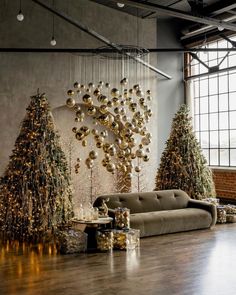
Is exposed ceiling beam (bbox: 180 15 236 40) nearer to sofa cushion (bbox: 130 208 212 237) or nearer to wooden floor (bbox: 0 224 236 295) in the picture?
sofa cushion (bbox: 130 208 212 237)

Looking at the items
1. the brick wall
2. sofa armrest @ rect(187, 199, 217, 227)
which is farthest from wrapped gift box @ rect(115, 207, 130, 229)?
the brick wall

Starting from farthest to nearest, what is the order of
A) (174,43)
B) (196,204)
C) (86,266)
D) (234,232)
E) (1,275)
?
(174,43) < (196,204) < (234,232) < (86,266) < (1,275)

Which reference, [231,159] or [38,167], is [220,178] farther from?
[38,167]

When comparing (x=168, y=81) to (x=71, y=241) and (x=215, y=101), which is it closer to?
(x=215, y=101)

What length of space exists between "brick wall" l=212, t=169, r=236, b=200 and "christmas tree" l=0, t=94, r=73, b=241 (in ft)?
20.7

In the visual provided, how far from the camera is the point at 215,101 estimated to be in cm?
1382

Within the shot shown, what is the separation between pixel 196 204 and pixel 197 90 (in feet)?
19.9

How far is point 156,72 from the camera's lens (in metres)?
13.7

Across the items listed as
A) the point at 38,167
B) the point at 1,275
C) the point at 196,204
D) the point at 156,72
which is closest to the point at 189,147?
the point at 196,204

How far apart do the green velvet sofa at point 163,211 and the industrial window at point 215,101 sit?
13.4ft

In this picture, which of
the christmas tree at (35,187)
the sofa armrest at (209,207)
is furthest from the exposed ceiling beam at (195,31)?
the christmas tree at (35,187)

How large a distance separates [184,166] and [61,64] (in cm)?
452

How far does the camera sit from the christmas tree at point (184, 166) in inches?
425

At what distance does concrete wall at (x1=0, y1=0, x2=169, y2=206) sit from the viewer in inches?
437
